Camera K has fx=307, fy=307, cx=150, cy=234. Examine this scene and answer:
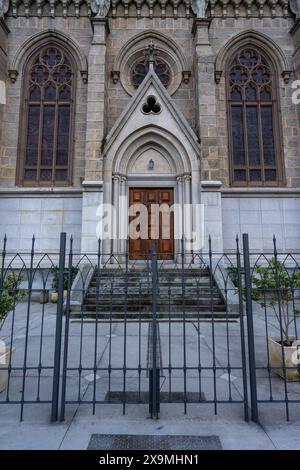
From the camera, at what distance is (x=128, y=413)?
336 centimetres

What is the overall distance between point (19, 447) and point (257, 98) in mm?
14391

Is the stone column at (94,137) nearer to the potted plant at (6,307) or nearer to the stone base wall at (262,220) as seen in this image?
the stone base wall at (262,220)

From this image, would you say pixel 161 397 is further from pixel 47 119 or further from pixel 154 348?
pixel 47 119

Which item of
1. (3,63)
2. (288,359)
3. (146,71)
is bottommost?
(288,359)

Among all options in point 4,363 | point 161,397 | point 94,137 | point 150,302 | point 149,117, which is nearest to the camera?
point 161,397

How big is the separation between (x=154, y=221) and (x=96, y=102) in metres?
5.19

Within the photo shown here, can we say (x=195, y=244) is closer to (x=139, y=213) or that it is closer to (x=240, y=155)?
(x=139, y=213)

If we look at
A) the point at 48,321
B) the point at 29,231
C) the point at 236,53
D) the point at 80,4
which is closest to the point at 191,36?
the point at 236,53

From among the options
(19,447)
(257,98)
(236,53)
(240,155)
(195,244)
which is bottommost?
(19,447)

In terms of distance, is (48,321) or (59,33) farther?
(59,33)

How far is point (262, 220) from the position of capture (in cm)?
1238

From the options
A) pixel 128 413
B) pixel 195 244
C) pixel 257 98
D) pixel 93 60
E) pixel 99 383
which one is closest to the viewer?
pixel 128 413

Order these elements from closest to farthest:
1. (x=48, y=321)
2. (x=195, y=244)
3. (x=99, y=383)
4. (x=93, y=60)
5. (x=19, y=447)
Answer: (x=19, y=447)
(x=99, y=383)
(x=48, y=321)
(x=195, y=244)
(x=93, y=60)

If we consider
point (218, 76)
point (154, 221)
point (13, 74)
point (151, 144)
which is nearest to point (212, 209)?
point (154, 221)
